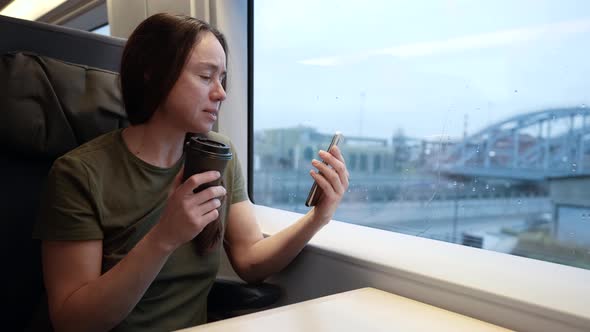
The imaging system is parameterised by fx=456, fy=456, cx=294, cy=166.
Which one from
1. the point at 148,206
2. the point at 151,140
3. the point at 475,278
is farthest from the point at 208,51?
the point at 475,278

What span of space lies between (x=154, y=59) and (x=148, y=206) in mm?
315

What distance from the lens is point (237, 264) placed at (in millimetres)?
1227

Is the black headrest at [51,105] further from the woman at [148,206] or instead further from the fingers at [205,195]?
the fingers at [205,195]

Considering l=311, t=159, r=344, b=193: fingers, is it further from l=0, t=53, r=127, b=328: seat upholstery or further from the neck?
l=0, t=53, r=127, b=328: seat upholstery

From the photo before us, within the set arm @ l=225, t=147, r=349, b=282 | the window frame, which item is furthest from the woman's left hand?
the window frame

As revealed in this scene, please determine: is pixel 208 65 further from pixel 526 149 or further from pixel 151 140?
pixel 526 149

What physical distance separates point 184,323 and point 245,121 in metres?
0.97

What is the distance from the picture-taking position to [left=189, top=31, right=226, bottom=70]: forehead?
0.97m

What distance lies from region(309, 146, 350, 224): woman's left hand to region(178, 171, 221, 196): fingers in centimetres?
32

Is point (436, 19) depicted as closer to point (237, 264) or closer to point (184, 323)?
point (237, 264)

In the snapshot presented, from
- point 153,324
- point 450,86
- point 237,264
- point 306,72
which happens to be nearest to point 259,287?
point 237,264

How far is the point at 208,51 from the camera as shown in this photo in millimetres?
983

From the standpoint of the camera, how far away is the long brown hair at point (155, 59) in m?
0.95

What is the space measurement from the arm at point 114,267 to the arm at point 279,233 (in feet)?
1.02
